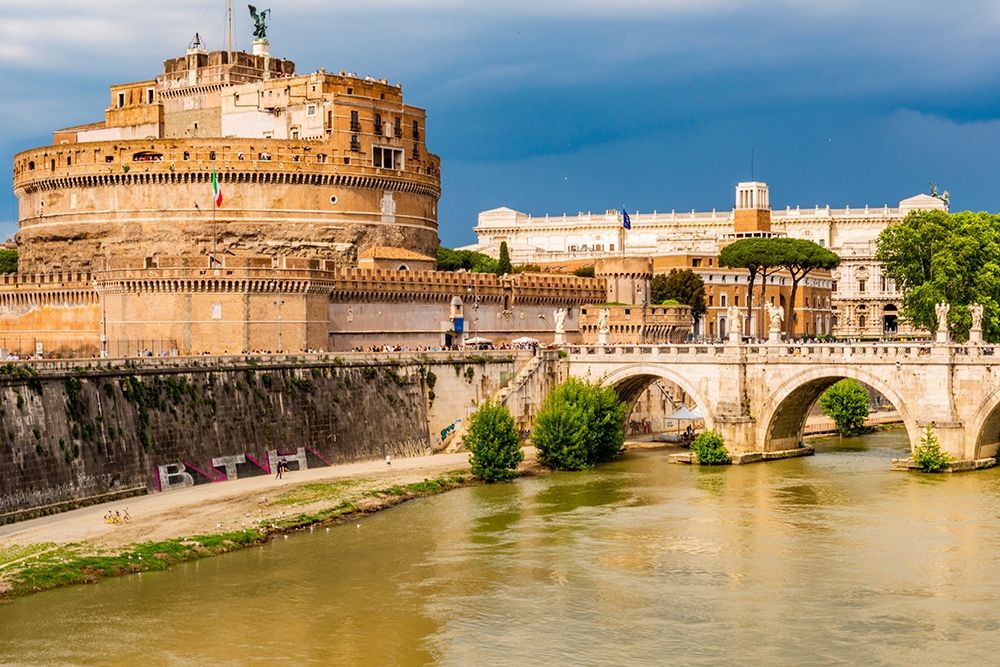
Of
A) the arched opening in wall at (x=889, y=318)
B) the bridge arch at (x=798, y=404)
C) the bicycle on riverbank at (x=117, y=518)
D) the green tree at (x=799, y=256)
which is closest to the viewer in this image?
the bicycle on riverbank at (x=117, y=518)

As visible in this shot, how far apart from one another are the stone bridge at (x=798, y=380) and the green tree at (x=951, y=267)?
15.9 meters

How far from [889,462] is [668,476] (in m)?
8.99

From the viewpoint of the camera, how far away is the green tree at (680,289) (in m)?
87.9

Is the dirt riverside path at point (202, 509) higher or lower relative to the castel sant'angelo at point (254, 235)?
lower

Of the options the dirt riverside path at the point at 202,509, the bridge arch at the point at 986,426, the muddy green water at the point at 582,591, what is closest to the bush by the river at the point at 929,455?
the bridge arch at the point at 986,426

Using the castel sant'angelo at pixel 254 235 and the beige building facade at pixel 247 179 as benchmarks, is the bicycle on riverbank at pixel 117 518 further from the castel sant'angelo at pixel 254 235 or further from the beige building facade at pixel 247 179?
the beige building facade at pixel 247 179

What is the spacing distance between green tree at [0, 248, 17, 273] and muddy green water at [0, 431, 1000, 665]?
49.1 metres

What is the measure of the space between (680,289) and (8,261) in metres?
40.1

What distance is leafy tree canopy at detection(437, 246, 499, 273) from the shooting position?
87.0 meters

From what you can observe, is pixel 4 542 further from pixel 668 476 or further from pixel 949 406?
pixel 949 406

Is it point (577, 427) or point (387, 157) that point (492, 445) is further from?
point (387, 157)

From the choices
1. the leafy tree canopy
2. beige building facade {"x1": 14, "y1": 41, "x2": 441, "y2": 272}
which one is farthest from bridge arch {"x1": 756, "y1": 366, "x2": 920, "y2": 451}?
the leafy tree canopy

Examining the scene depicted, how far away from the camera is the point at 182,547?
3841cm

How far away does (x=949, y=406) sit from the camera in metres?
51.3
